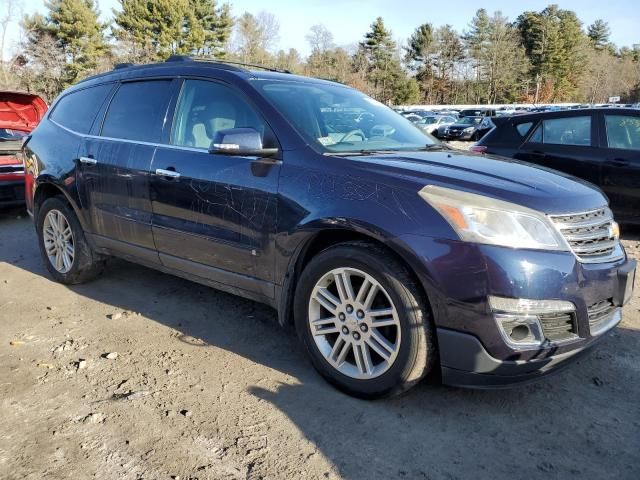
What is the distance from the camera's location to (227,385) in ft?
9.93

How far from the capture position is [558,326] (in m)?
2.53

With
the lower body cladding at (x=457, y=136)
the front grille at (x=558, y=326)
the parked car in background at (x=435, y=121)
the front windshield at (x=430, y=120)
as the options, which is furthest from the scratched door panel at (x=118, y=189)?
the front windshield at (x=430, y=120)

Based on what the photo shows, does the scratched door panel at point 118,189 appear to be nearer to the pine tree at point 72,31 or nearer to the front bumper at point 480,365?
the front bumper at point 480,365

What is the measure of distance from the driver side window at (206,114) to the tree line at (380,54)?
4063 centimetres

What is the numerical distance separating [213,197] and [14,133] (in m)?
6.19

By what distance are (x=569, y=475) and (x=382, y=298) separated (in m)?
1.14

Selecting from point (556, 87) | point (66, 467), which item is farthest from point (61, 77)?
point (556, 87)

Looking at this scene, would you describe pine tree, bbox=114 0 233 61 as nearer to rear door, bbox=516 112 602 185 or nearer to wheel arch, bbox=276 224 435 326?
rear door, bbox=516 112 602 185

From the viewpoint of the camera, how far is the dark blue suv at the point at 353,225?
2.48m

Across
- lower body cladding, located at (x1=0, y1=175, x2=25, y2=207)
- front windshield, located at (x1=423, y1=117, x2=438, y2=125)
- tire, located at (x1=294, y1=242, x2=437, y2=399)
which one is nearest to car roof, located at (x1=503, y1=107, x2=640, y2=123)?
tire, located at (x1=294, y1=242, x2=437, y2=399)

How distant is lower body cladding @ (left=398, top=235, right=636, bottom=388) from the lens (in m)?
2.42

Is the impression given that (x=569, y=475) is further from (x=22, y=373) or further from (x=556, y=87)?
(x=556, y=87)

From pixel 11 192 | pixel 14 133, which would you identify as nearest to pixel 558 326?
pixel 11 192

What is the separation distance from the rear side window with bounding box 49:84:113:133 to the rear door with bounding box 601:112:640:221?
546 centimetres
